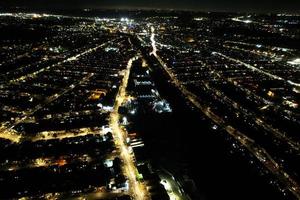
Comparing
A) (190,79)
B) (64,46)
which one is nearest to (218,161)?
(190,79)

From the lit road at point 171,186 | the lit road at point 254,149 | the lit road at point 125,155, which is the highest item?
the lit road at point 171,186

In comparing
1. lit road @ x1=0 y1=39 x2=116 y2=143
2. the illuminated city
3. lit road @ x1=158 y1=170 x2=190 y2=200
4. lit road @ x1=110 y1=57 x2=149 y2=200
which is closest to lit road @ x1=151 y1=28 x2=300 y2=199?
the illuminated city

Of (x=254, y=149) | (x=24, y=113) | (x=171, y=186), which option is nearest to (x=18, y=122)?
(x=24, y=113)

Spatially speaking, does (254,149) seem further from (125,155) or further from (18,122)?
(18,122)

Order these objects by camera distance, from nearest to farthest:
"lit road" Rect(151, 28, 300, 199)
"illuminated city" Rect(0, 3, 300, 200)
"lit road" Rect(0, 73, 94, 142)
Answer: "illuminated city" Rect(0, 3, 300, 200) < "lit road" Rect(151, 28, 300, 199) < "lit road" Rect(0, 73, 94, 142)

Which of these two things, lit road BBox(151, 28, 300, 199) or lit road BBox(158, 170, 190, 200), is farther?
lit road BBox(151, 28, 300, 199)

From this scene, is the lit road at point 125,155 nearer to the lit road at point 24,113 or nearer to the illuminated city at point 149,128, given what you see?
the illuminated city at point 149,128

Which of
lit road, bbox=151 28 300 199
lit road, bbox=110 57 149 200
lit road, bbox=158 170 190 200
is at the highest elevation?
lit road, bbox=158 170 190 200

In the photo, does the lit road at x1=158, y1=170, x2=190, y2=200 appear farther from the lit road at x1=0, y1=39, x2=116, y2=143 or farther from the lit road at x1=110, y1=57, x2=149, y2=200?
the lit road at x1=0, y1=39, x2=116, y2=143

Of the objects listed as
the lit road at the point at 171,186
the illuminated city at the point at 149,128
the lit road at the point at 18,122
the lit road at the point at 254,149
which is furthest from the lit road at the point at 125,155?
the lit road at the point at 254,149

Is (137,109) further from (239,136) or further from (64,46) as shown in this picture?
(64,46)
